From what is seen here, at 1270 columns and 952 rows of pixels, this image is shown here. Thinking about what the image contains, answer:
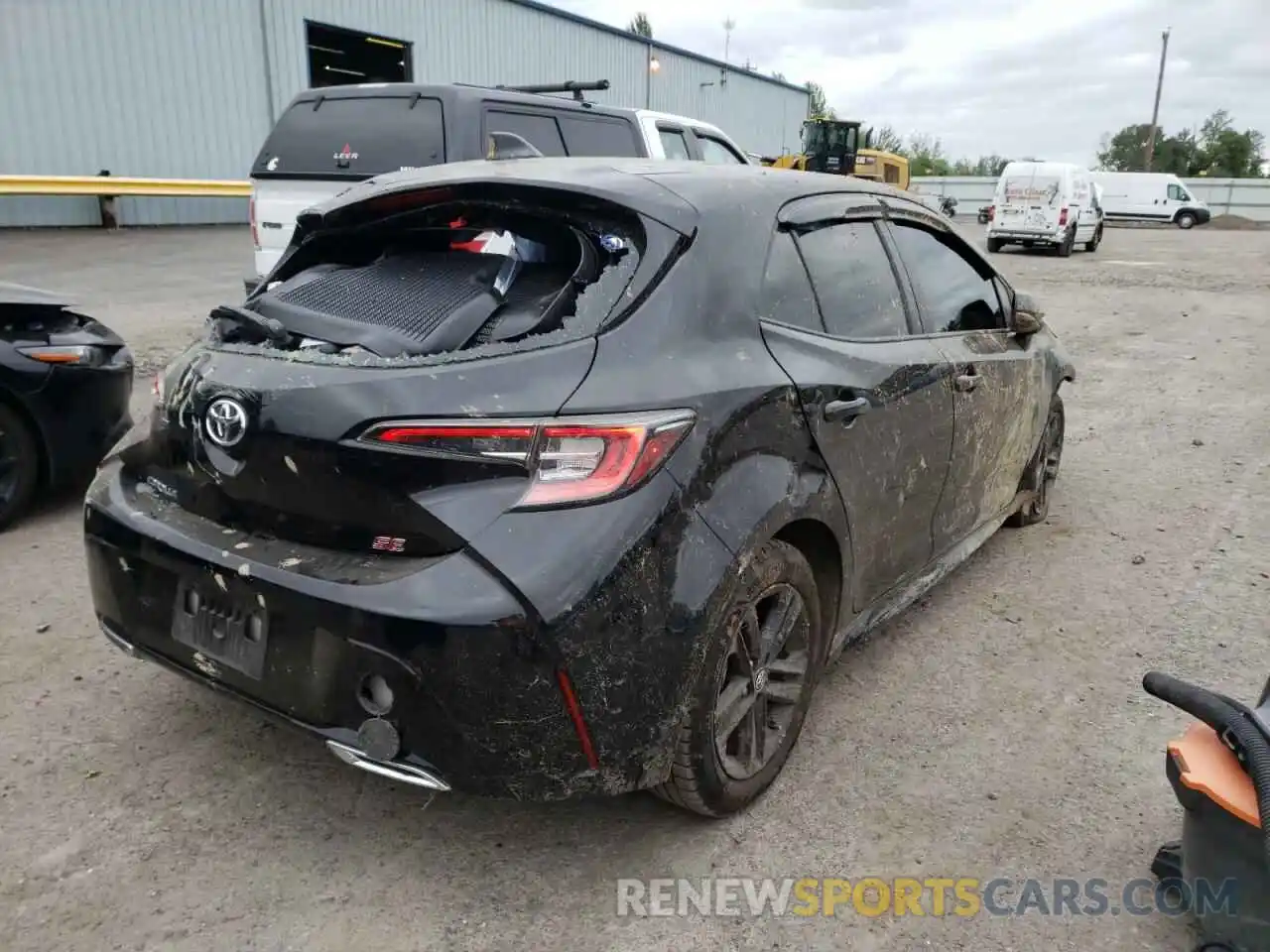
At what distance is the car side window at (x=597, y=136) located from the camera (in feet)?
27.3

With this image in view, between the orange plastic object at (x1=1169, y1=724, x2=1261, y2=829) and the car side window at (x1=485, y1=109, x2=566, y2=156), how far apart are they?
21.4ft

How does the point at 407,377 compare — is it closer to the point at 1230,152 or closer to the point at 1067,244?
the point at 1067,244

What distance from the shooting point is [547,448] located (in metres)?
2.13

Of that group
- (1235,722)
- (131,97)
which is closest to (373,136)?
(1235,722)

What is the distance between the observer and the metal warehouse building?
17031 millimetres

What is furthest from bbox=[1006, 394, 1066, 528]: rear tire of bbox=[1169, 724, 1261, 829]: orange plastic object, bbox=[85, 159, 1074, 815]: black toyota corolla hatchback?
bbox=[1169, 724, 1261, 829]: orange plastic object

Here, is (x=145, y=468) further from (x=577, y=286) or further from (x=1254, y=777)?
(x=1254, y=777)

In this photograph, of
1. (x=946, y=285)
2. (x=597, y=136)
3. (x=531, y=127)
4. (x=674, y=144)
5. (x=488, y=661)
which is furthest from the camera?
(x=674, y=144)

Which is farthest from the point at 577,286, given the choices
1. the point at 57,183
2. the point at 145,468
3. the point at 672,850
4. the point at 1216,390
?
the point at 57,183

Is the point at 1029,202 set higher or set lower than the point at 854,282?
higher

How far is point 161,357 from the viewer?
8.11m

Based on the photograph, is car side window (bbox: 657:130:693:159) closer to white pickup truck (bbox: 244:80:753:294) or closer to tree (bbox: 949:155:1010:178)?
white pickup truck (bbox: 244:80:753:294)

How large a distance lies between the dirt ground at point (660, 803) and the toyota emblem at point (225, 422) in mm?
913

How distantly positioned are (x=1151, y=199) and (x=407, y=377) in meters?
44.7
